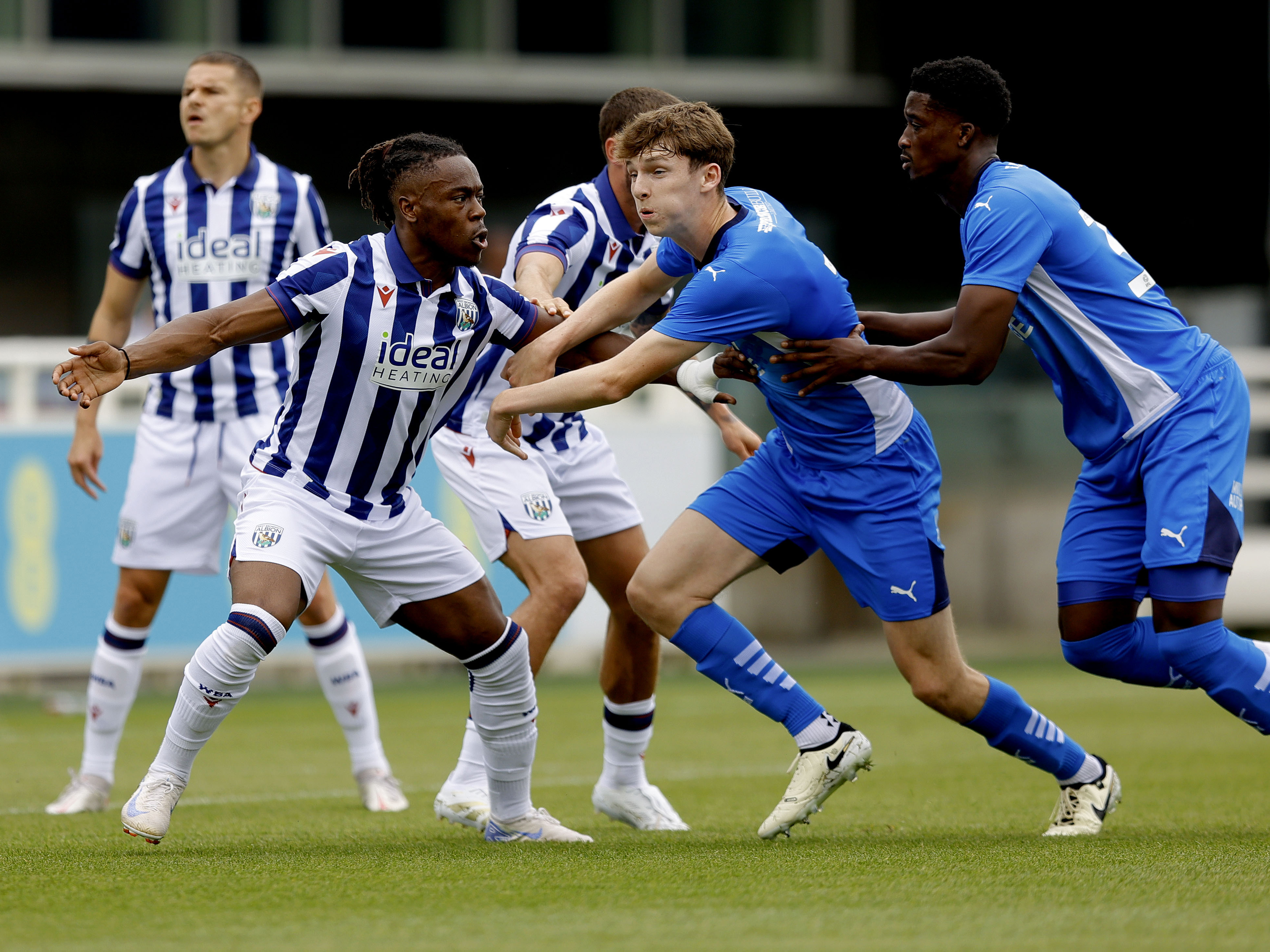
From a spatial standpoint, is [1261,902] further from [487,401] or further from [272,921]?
[487,401]

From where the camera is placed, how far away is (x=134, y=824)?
15.1ft

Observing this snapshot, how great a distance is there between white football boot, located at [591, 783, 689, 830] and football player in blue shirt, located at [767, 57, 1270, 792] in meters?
1.37

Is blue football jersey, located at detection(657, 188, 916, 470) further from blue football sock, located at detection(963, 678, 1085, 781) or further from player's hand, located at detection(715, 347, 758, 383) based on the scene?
blue football sock, located at detection(963, 678, 1085, 781)

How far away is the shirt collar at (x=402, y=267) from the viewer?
15.7 ft

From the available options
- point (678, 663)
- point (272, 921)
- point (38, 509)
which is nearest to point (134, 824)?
point (272, 921)

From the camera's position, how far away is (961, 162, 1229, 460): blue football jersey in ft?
15.8

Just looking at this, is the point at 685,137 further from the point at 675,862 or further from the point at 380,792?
the point at 380,792

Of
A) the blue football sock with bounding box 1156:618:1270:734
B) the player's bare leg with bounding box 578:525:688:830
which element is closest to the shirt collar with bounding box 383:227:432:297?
the player's bare leg with bounding box 578:525:688:830

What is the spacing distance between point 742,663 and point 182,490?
2405 mm

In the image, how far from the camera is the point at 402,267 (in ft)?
15.7

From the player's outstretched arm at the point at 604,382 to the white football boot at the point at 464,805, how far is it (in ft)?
4.37

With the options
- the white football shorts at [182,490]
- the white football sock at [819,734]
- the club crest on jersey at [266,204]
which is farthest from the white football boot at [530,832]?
the club crest on jersey at [266,204]

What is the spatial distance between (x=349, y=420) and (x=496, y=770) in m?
1.11

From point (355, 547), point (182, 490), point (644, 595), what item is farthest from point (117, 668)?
point (644, 595)
